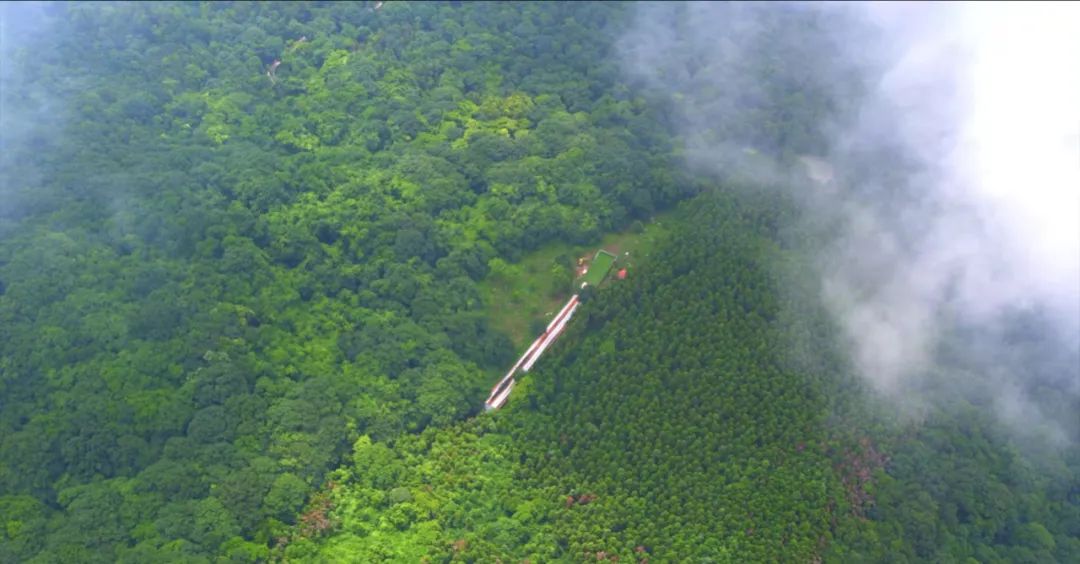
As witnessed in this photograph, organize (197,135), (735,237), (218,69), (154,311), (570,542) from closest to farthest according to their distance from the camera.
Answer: (570,542) → (154,311) → (735,237) → (197,135) → (218,69)

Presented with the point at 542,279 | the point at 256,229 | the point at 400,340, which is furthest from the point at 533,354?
the point at 256,229

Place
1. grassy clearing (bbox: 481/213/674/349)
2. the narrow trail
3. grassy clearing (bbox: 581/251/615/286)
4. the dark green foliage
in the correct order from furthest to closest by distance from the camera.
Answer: grassy clearing (bbox: 581/251/615/286), grassy clearing (bbox: 481/213/674/349), the narrow trail, the dark green foliage

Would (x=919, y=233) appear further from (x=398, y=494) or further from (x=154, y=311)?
(x=154, y=311)

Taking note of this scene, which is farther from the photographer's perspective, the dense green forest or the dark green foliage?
the dark green foliage

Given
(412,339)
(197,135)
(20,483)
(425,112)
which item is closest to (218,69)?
(197,135)

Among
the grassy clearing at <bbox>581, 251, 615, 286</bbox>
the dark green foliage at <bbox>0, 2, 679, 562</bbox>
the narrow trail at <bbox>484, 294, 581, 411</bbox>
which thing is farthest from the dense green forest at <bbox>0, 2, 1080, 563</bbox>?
the grassy clearing at <bbox>581, 251, 615, 286</bbox>

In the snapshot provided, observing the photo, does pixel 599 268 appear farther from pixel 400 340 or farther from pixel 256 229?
pixel 256 229

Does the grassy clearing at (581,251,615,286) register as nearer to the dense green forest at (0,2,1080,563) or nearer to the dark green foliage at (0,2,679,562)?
the dense green forest at (0,2,1080,563)
